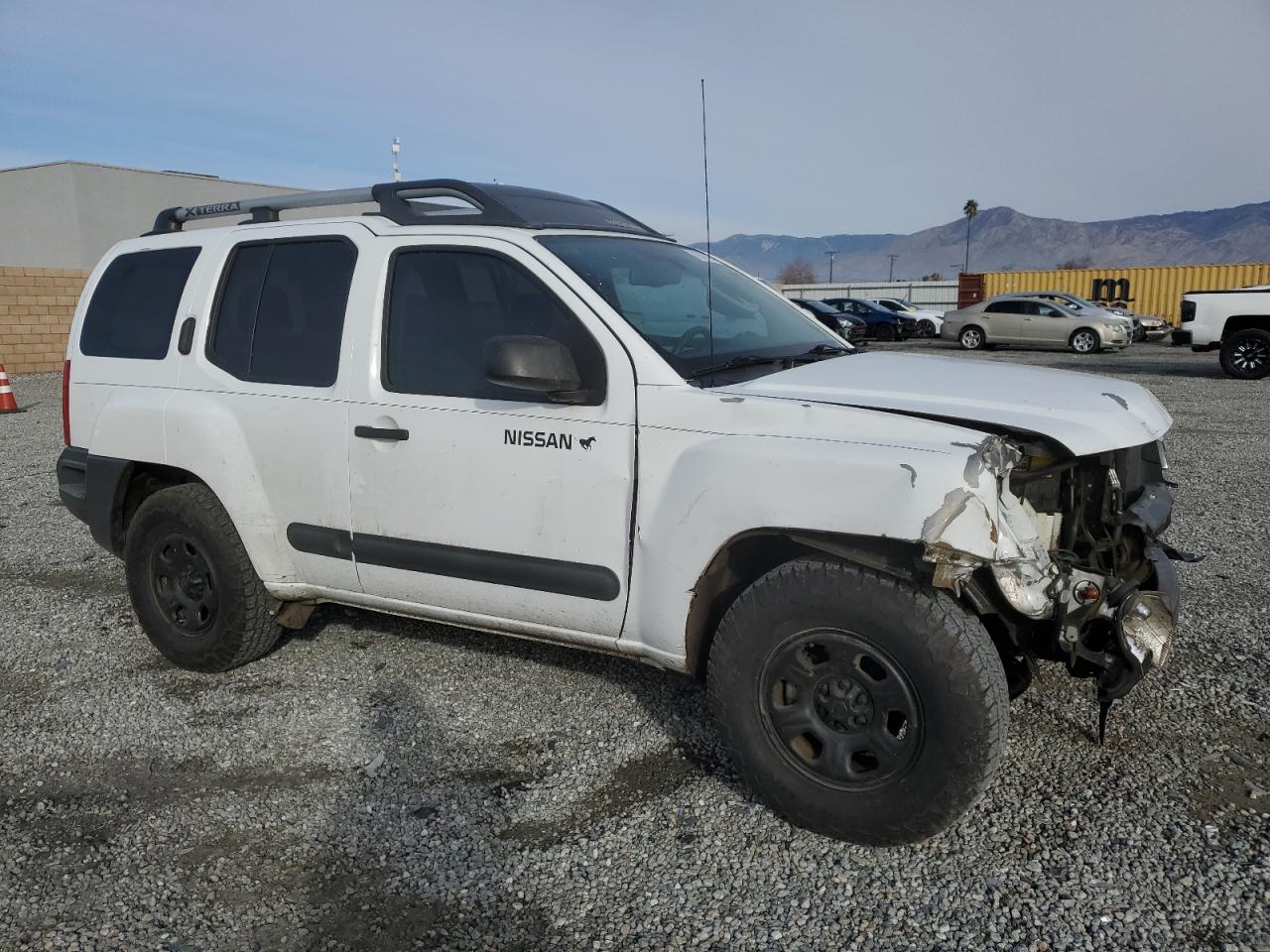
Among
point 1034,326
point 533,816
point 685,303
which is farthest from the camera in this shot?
point 1034,326

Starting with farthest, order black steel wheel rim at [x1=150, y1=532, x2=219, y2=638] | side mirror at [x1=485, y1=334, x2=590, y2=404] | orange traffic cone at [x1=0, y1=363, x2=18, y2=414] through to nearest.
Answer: orange traffic cone at [x1=0, y1=363, x2=18, y2=414] → black steel wheel rim at [x1=150, y1=532, x2=219, y2=638] → side mirror at [x1=485, y1=334, x2=590, y2=404]

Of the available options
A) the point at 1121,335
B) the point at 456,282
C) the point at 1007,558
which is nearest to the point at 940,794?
the point at 1007,558

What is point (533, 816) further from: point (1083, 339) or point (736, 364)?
point (1083, 339)

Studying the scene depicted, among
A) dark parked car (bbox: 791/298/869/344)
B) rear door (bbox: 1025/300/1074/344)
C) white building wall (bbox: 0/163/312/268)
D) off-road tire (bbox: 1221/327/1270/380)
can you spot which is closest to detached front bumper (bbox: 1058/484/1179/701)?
off-road tire (bbox: 1221/327/1270/380)

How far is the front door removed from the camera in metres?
3.21

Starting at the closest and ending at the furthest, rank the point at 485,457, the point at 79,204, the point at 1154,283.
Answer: the point at 485,457
the point at 79,204
the point at 1154,283

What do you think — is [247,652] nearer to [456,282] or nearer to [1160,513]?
[456,282]

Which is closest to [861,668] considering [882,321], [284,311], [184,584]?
[284,311]

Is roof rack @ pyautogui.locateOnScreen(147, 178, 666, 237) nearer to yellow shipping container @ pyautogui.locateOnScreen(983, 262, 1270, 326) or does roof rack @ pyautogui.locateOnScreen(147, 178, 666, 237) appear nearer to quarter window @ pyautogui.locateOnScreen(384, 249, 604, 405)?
quarter window @ pyautogui.locateOnScreen(384, 249, 604, 405)

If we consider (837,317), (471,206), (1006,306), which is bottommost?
(837,317)

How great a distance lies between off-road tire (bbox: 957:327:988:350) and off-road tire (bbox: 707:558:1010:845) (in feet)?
79.6

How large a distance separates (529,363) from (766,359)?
38.1 inches

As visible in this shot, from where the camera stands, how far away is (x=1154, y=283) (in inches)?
1415

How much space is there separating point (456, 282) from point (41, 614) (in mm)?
3214
